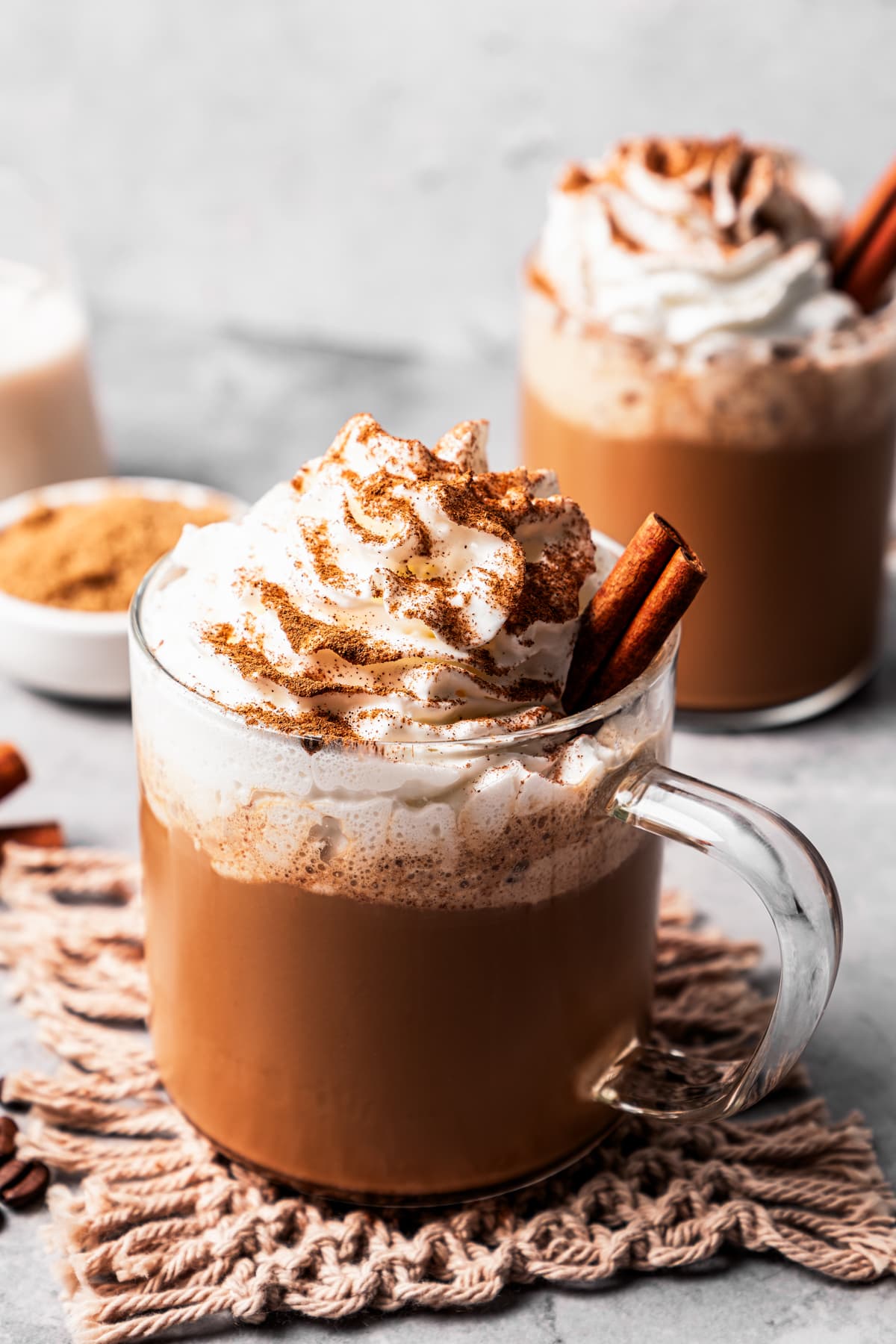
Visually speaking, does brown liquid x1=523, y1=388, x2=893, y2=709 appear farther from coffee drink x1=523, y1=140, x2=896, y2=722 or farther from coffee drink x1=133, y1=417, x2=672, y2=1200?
coffee drink x1=133, y1=417, x2=672, y2=1200

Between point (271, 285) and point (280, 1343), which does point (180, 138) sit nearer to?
point (271, 285)

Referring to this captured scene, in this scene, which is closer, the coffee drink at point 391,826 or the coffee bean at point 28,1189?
the coffee drink at point 391,826

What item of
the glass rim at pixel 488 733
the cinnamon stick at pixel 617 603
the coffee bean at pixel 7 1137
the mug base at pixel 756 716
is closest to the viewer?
the glass rim at pixel 488 733

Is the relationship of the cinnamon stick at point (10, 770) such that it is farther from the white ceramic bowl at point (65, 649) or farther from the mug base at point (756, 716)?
the mug base at point (756, 716)

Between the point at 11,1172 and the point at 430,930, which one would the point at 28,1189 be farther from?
the point at 430,930

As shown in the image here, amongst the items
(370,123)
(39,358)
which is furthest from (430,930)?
(370,123)

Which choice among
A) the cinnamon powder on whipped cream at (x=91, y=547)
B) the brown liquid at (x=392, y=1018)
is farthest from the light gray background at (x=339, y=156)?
the brown liquid at (x=392, y=1018)
